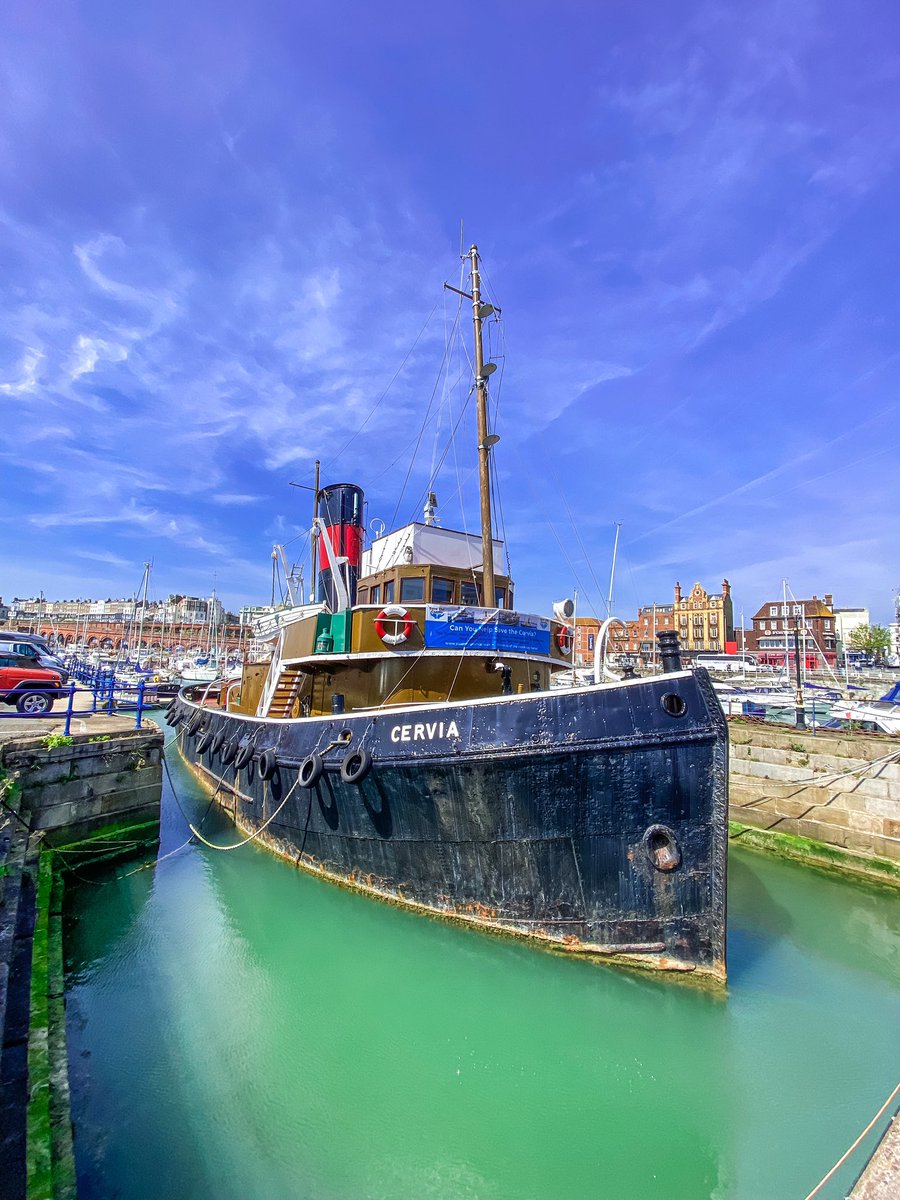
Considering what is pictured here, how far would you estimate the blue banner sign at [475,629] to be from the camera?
9.52 m

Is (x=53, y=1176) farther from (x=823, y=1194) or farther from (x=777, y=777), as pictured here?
(x=777, y=777)

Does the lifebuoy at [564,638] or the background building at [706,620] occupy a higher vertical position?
the background building at [706,620]

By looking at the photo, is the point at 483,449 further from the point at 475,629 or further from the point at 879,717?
the point at 879,717

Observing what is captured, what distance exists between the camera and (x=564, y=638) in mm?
11273

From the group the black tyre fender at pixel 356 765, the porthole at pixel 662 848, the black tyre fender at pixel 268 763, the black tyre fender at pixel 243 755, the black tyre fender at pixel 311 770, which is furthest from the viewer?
the black tyre fender at pixel 243 755

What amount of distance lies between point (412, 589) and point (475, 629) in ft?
5.53

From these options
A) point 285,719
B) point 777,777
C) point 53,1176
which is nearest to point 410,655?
point 285,719

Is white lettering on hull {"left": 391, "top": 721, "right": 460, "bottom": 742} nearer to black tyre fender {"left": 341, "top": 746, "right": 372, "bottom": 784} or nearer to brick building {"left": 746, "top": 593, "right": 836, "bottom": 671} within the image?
black tyre fender {"left": 341, "top": 746, "right": 372, "bottom": 784}

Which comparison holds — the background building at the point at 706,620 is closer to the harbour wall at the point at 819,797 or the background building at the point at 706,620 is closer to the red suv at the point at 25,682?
the harbour wall at the point at 819,797

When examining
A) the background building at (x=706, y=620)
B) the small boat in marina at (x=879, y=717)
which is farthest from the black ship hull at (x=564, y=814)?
the background building at (x=706, y=620)

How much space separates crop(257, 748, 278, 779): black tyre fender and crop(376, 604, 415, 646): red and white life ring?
3.29m

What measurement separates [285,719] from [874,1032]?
378 inches

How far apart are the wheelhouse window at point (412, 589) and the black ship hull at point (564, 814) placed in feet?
8.44

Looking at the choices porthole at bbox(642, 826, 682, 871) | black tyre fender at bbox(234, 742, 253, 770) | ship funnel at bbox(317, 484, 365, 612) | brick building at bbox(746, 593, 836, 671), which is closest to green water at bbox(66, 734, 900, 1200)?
porthole at bbox(642, 826, 682, 871)
